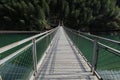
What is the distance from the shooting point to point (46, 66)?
4.71 m

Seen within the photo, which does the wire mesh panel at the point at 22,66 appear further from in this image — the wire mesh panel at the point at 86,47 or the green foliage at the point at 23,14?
the green foliage at the point at 23,14

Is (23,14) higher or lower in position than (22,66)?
lower

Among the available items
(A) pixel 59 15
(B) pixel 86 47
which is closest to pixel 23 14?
(A) pixel 59 15

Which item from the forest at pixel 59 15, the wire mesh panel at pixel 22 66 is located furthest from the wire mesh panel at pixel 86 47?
the forest at pixel 59 15

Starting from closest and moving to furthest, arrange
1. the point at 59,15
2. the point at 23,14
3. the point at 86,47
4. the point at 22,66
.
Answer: the point at 22,66, the point at 86,47, the point at 23,14, the point at 59,15

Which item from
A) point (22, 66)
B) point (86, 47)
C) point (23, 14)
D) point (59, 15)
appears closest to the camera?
point (22, 66)

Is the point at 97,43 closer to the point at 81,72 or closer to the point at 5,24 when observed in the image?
the point at 81,72

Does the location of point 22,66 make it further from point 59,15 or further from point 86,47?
point 59,15

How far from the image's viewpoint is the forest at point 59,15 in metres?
41.2

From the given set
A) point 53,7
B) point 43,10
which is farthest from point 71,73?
point 53,7

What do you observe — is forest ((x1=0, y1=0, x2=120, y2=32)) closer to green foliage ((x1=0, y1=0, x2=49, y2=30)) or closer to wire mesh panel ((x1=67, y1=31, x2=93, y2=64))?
green foliage ((x1=0, y1=0, x2=49, y2=30))

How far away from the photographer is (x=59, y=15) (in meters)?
46.7

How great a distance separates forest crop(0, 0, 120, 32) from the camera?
4122 centimetres

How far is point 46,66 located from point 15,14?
39045 mm
